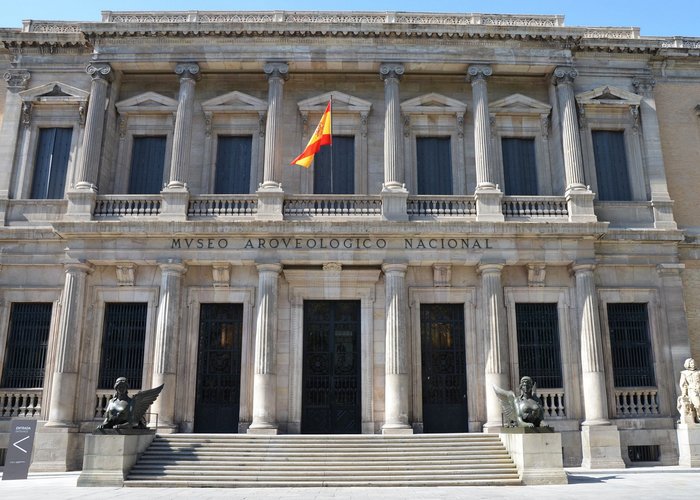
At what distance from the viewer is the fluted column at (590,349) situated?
65.3 ft

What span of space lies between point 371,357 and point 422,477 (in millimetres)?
5677

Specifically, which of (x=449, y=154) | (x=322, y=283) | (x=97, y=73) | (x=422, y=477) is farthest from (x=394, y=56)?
(x=422, y=477)

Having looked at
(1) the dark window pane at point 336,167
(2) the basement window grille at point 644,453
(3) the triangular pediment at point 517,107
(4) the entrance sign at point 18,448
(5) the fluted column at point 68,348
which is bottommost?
(2) the basement window grille at point 644,453

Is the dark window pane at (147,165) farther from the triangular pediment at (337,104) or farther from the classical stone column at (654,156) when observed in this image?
the classical stone column at (654,156)

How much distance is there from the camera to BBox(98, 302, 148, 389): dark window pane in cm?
2097

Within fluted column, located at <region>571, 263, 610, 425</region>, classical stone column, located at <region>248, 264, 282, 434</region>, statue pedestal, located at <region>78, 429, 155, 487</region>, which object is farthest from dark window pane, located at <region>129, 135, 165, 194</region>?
fluted column, located at <region>571, 263, 610, 425</region>

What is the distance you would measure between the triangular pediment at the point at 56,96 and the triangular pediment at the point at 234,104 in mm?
4500

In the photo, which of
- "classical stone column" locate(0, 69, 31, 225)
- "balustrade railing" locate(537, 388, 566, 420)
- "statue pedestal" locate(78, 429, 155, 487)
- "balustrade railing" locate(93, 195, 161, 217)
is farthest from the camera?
"classical stone column" locate(0, 69, 31, 225)

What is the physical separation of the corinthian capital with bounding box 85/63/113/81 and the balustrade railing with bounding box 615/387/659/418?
20.8 metres

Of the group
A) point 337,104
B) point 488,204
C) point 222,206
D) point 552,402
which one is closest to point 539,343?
point 552,402

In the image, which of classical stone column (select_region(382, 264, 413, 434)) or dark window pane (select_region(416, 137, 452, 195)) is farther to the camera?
dark window pane (select_region(416, 137, 452, 195))

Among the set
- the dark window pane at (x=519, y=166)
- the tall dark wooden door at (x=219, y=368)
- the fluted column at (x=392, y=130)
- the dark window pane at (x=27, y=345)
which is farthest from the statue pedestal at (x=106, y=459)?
the dark window pane at (x=519, y=166)

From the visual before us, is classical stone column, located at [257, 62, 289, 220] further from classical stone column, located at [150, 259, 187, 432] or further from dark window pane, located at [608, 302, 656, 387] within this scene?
dark window pane, located at [608, 302, 656, 387]

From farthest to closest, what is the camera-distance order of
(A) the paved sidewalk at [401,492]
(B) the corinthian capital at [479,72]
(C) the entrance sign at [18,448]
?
1. (B) the corinthian capital at [479,72]
2. (C) the entrance sign at [18,448]
3. (A) the paved sidewalk at [401,492]
